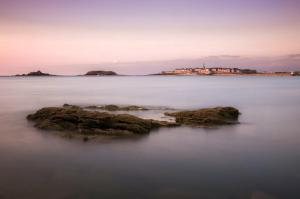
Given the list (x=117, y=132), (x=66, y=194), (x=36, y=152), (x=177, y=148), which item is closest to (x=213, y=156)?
(x=177, y=148)

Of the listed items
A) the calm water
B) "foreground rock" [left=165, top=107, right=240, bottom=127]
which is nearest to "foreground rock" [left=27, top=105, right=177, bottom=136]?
the calm water

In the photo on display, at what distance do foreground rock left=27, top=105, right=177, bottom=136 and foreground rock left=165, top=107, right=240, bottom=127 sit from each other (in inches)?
75.5

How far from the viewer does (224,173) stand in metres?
12.3

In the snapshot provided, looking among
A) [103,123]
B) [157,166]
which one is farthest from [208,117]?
[157,166]

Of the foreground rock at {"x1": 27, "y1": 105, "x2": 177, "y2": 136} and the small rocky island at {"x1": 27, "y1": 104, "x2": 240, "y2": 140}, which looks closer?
the small rocky island at {"x1": 27, "y1": 104, "x2": 240, "y2": 140}

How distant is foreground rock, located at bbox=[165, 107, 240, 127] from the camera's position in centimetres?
2187

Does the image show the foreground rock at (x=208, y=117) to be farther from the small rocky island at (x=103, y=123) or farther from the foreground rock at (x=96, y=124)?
the foreground rock at (x=96, y=124)

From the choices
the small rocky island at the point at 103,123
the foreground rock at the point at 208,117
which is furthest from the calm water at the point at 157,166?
the foreground rock at the point at 208,117

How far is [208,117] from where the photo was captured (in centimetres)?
2253

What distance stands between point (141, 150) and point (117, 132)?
2972mm

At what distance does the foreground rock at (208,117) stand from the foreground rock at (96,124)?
192 centimetres

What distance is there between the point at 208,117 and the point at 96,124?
8.11 meters

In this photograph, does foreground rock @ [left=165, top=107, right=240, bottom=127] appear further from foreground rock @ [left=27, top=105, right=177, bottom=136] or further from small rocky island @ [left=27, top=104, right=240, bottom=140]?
foreground rock @ [left=27, top=105, right=177, bottom=136]

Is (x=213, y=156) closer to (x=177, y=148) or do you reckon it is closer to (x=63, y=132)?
(x=177, y=148)
